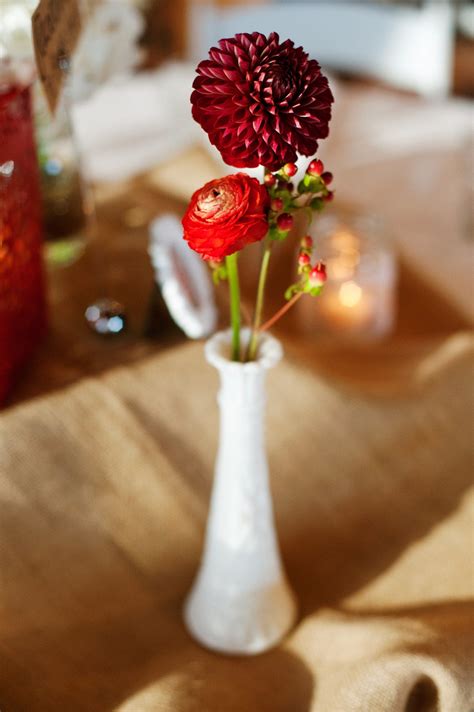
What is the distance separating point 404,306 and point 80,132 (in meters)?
0.66

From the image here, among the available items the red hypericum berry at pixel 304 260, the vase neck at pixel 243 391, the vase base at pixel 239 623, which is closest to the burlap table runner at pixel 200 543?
the vase base at pixel 239 623

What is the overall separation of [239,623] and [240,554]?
6cm

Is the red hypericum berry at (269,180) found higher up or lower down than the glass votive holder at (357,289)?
higher up

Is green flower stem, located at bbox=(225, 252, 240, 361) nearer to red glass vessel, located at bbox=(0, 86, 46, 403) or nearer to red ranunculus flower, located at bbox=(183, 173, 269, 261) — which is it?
red ranunculus flower, located at bbox=(183, 173, 269, 261)

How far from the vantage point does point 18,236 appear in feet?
2.25

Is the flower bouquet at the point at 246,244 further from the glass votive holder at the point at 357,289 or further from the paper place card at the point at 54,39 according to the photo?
the glass votive holder at the point at 357,289

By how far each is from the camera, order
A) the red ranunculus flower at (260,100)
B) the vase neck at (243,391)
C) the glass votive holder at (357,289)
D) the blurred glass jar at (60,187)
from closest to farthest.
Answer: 1. the red ranunculus flower at (260,100)
2. the vase neck at (243,391)
3. the blurred glass jar at (60,187)
4. the glass votive holder at (357,289)

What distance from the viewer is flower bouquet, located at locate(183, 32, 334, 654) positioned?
45 cm

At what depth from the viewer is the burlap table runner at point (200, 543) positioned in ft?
1.97

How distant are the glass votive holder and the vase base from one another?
483 mm

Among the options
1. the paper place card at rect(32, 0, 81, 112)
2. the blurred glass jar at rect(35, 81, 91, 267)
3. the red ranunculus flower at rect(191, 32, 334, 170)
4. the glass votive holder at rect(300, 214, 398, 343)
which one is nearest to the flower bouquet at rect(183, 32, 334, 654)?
the red ranunculus flower at rect(191, 32, 334, 170)

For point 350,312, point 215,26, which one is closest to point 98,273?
point 350,312

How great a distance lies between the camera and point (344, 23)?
1993 millimetres

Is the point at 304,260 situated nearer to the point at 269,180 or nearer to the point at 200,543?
the point at 269,180
